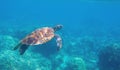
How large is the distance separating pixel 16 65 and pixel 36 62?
291cm

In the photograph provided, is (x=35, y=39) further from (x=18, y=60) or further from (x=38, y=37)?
(x=18, y=60)

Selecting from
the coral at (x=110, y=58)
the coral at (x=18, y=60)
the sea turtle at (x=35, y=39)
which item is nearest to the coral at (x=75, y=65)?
the coral at (x=110, y=58)

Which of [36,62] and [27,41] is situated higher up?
[36,62]

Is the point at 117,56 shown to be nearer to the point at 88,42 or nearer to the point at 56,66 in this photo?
the point at 56,66

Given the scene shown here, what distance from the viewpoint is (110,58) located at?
1497cm

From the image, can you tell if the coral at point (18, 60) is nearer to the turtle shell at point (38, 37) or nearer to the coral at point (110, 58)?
the coral at point (110, 58)

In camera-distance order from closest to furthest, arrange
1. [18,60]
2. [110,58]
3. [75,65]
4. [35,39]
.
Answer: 1. [35,39]
2. [18,60]
3. [75,65]
4. [110,58]

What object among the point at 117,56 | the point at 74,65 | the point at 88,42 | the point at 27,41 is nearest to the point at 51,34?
the point at 27,41

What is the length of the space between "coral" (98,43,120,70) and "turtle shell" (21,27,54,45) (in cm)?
647

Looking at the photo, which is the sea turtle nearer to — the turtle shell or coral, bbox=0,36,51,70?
the turtle shell

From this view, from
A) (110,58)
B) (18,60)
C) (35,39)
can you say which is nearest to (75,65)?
(110,58)

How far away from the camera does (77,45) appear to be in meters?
22.8

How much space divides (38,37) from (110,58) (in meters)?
7.55

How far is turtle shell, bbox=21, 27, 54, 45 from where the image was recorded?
834 centimetres
